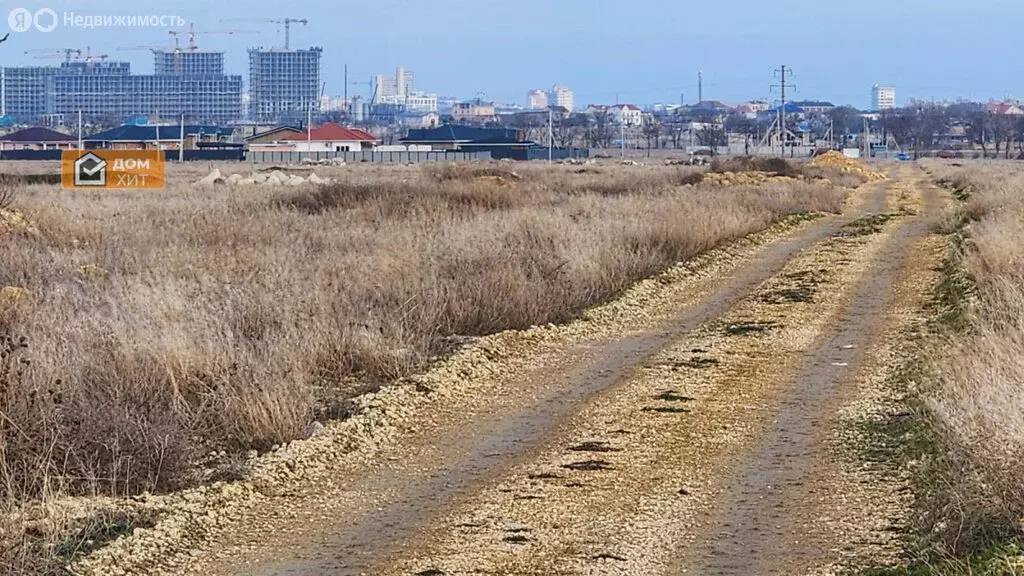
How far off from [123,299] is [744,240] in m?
13.1

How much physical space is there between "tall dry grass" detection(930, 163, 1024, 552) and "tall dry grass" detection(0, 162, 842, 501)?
399 centimetres

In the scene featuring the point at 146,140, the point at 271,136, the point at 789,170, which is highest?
the point at 271,136

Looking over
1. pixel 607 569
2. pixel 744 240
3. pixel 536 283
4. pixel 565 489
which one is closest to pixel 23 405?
pixel 565 489

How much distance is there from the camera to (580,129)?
182125 mm

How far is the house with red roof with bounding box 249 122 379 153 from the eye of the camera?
11969 centimetres

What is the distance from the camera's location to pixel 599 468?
26.1 feet

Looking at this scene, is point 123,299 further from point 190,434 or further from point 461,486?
point 461,486

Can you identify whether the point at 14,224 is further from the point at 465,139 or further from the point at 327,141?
the point at 465,139

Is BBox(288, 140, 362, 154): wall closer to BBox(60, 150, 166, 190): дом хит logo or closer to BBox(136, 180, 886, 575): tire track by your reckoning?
BBox(60, 150, 166, 190): дом хит logo

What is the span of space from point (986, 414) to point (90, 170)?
51744mm

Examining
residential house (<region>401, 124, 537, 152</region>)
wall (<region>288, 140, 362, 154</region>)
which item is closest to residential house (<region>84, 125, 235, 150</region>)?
wall (<region>288, 140, 362, 154</region>)

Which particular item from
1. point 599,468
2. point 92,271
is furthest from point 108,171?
point 599,468

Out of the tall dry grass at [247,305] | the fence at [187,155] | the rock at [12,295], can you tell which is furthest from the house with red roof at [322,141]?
the rock at [12,295]

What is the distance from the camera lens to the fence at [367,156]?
3909 inches
